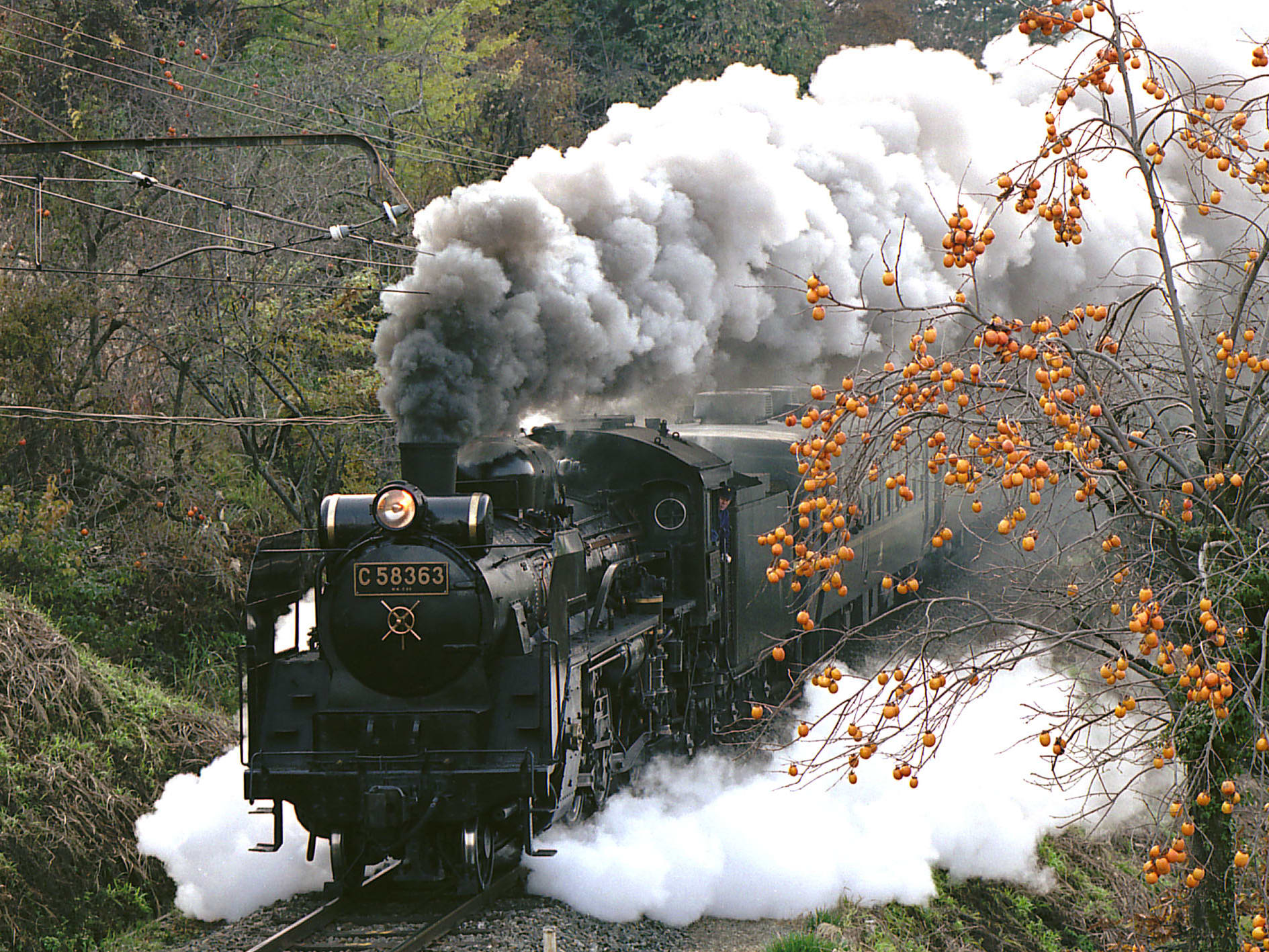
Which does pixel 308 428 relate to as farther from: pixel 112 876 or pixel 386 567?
pixel 386 567

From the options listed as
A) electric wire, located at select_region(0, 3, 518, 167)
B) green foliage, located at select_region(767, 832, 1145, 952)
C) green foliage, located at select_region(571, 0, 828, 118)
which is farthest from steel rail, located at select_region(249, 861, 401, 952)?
green foliage, located at select_region(571, 0, 828, 118)

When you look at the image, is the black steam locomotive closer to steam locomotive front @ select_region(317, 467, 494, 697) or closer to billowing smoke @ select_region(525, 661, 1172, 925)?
steam locomotive front @ select_region(317, 467, 494, 697)

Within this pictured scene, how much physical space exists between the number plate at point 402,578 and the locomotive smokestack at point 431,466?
27.8 inches

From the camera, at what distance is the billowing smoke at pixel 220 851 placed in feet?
31.0

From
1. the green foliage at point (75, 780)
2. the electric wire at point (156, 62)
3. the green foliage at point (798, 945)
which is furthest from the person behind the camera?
the electric wire at point (156, 62)

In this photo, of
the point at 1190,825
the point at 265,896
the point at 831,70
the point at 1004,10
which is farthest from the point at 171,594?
the point at 1004,10

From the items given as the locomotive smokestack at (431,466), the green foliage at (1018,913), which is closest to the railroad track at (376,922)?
the green foliage at (1018,913)

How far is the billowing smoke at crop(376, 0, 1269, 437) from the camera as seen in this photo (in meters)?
11.1

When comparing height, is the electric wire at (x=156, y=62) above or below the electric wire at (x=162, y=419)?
above

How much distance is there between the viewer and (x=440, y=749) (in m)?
8.71

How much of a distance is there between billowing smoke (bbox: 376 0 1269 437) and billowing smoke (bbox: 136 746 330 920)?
3368 mm

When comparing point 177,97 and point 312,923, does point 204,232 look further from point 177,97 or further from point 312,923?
point 312,923

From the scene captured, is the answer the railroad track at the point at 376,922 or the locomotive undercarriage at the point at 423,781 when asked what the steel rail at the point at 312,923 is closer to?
the railroad track at the point at 376,922

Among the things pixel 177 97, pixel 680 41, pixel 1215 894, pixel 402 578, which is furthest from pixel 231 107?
pixel 1215 894
